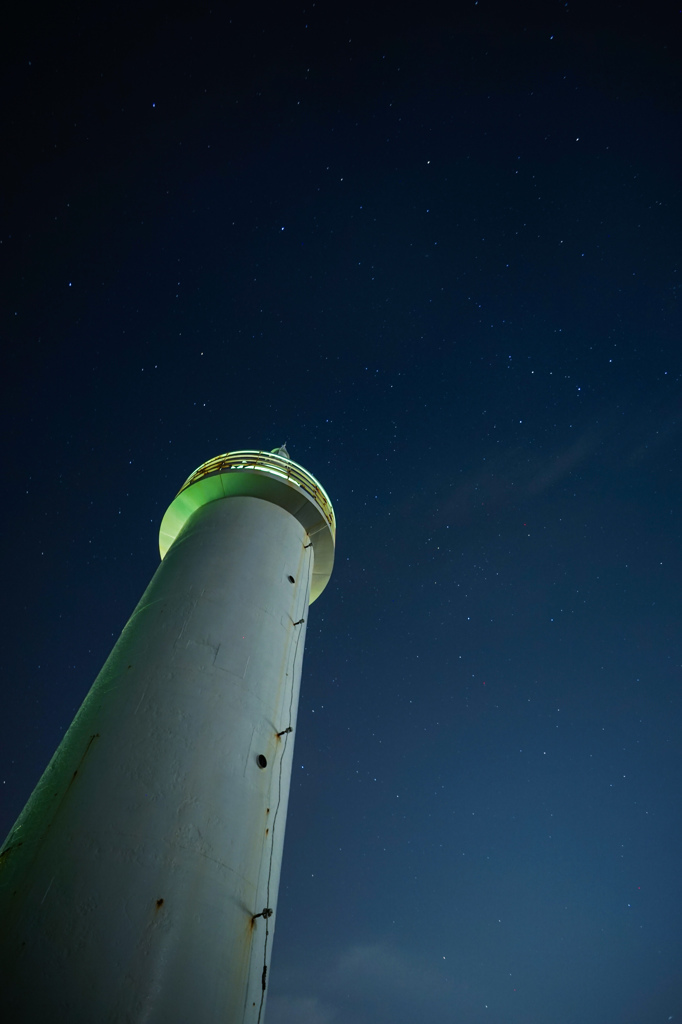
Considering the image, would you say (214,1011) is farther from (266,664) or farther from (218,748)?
(266,664)

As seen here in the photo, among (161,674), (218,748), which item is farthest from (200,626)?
(218,748)

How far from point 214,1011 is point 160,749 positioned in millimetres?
2239

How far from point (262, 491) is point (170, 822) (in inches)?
253

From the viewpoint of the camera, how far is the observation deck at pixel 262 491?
428 inches

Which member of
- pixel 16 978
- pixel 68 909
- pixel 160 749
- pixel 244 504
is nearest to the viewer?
pixel 16 978

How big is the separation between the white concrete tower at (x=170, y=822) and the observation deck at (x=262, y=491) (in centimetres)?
205

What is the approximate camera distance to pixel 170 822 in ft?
17.8

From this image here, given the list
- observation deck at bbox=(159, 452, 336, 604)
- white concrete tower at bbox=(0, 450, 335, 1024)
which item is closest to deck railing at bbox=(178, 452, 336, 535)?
observation deck at bbox=(159, 452, 336, 604)

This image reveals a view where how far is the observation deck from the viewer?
10.9 metres

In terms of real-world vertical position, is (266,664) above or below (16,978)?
above

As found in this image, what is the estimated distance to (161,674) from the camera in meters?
6.82

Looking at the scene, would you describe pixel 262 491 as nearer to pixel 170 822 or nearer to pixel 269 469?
pixel 269 469

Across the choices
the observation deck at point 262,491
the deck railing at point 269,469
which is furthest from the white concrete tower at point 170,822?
the deck railing at point 269,469

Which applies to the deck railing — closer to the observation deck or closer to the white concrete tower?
the observation deck
